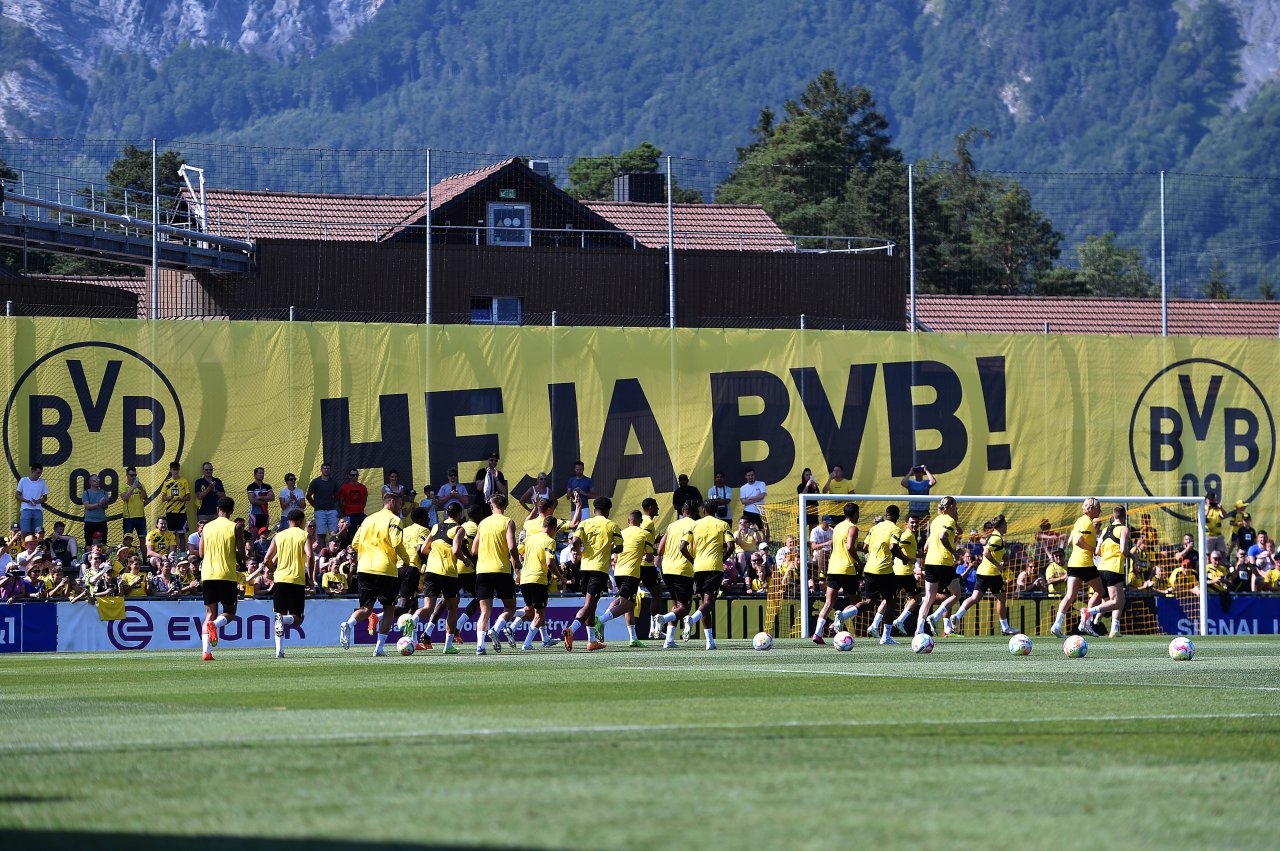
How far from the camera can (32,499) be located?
2762cm

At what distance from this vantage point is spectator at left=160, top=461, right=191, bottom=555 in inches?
1104

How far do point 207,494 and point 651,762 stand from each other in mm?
21531

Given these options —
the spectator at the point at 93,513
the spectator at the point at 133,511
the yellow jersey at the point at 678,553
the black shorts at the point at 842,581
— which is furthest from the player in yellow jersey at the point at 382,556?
the spectator at the point at 93,513

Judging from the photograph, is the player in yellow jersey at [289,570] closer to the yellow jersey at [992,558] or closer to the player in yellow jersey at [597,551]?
the player in yellow jersey at [597,551]

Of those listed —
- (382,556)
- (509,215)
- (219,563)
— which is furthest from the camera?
(509,215)

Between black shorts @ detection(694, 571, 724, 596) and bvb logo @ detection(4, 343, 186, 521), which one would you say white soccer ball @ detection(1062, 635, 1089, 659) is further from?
bvb logo @ detection(4, 343, 186, 521)

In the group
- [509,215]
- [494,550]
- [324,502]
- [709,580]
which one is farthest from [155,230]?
[509,215]

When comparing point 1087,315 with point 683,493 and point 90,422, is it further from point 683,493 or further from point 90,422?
point 90,422

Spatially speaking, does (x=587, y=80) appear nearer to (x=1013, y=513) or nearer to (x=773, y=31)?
(x=773, y=31)

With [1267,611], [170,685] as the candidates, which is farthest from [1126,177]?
[170,685]

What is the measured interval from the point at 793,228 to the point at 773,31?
160512mm

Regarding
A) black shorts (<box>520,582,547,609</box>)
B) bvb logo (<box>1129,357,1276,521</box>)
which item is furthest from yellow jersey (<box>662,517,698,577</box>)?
bvb logo (<box>1129,357,1276,521</box>)

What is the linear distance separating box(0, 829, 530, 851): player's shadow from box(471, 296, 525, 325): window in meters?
35.0

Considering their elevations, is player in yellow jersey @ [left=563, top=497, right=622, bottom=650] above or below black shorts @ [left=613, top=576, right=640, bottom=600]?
above
